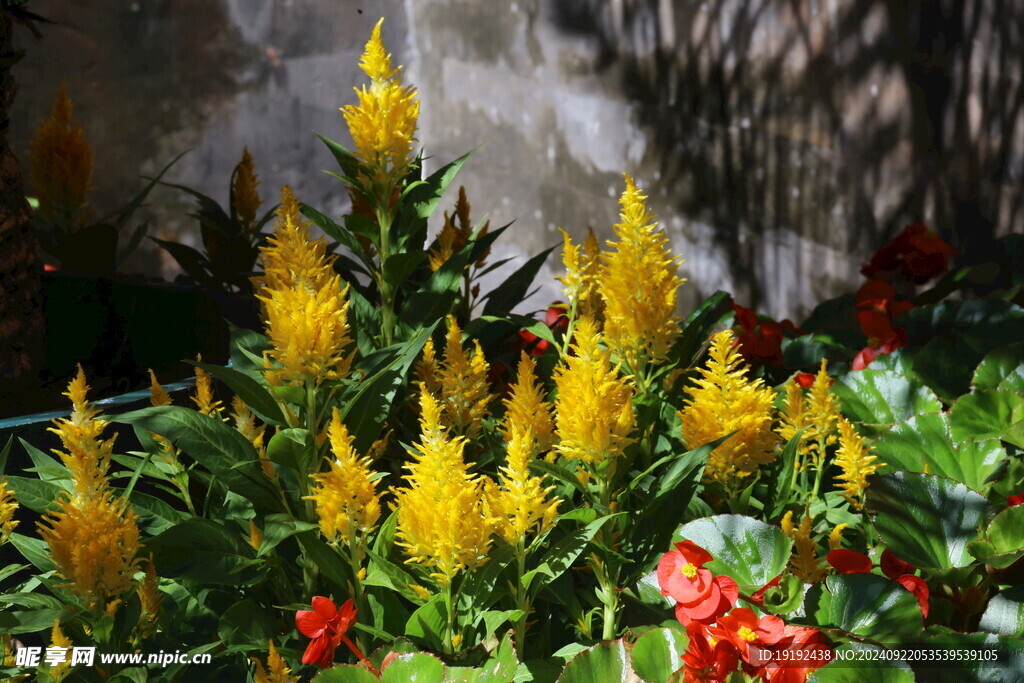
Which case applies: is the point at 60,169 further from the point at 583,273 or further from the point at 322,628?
Answer: the point at 322,628

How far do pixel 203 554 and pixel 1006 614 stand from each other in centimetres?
91

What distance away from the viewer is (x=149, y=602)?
1132mm

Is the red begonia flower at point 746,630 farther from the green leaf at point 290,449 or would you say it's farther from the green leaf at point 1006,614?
the green leaf at point 290,449

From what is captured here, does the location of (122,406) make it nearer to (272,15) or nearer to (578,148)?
(578,148)

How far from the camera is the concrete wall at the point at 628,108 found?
241 centimetres

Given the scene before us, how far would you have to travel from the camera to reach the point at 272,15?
15.2 feet

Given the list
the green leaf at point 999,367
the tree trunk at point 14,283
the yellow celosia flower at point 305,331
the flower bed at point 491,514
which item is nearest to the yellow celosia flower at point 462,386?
the flower bed at point 491,514

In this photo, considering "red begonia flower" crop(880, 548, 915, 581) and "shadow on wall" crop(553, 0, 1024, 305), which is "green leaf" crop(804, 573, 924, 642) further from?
"shadow on wall" crop(553, 0, 1024, 305)

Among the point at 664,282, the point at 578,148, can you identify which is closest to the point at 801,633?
the point at 664,282

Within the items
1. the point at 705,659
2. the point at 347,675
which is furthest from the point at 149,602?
the point at 705,659

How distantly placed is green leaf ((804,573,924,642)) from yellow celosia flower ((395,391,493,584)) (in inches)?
15.0

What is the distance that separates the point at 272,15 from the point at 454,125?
1.01 m

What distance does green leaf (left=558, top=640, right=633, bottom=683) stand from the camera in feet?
3.17

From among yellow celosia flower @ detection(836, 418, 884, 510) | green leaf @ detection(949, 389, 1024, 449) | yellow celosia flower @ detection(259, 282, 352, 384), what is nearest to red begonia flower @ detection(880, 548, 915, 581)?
yellow celosia flower @ detection(836, 418, 884, 510)
